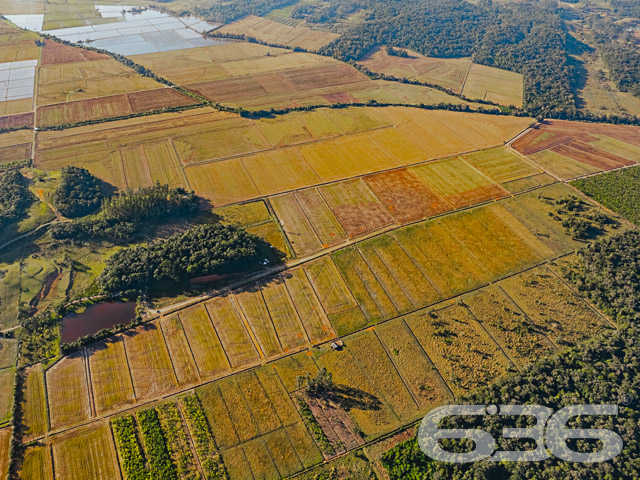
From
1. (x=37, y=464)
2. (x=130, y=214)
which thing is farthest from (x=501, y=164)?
(x=37, y=464)

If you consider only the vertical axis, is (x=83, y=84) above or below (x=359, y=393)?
above

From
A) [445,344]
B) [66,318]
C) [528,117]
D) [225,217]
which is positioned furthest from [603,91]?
[66,318]

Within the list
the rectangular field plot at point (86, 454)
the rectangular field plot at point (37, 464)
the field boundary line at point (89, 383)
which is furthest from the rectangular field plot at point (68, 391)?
the rectangular field plot at point (37, 464)

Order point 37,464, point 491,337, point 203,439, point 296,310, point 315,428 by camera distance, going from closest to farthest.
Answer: point 37,464
point 203,439
point 315,428
point 491,337
point 296,310

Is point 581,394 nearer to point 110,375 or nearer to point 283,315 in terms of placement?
point 283,315

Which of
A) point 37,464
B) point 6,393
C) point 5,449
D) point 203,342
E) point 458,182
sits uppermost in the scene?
point 458,182

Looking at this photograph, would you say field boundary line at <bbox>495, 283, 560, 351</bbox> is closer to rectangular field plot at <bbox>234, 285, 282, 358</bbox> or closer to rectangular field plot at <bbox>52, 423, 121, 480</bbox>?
rectangular field plot at <bbox>234, 285, 282, 358</bbox>

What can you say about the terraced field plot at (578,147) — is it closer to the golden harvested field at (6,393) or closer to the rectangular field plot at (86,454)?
the rectangular field plot at (86,454)

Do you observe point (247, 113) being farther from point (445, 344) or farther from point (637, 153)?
point (637, 153)
